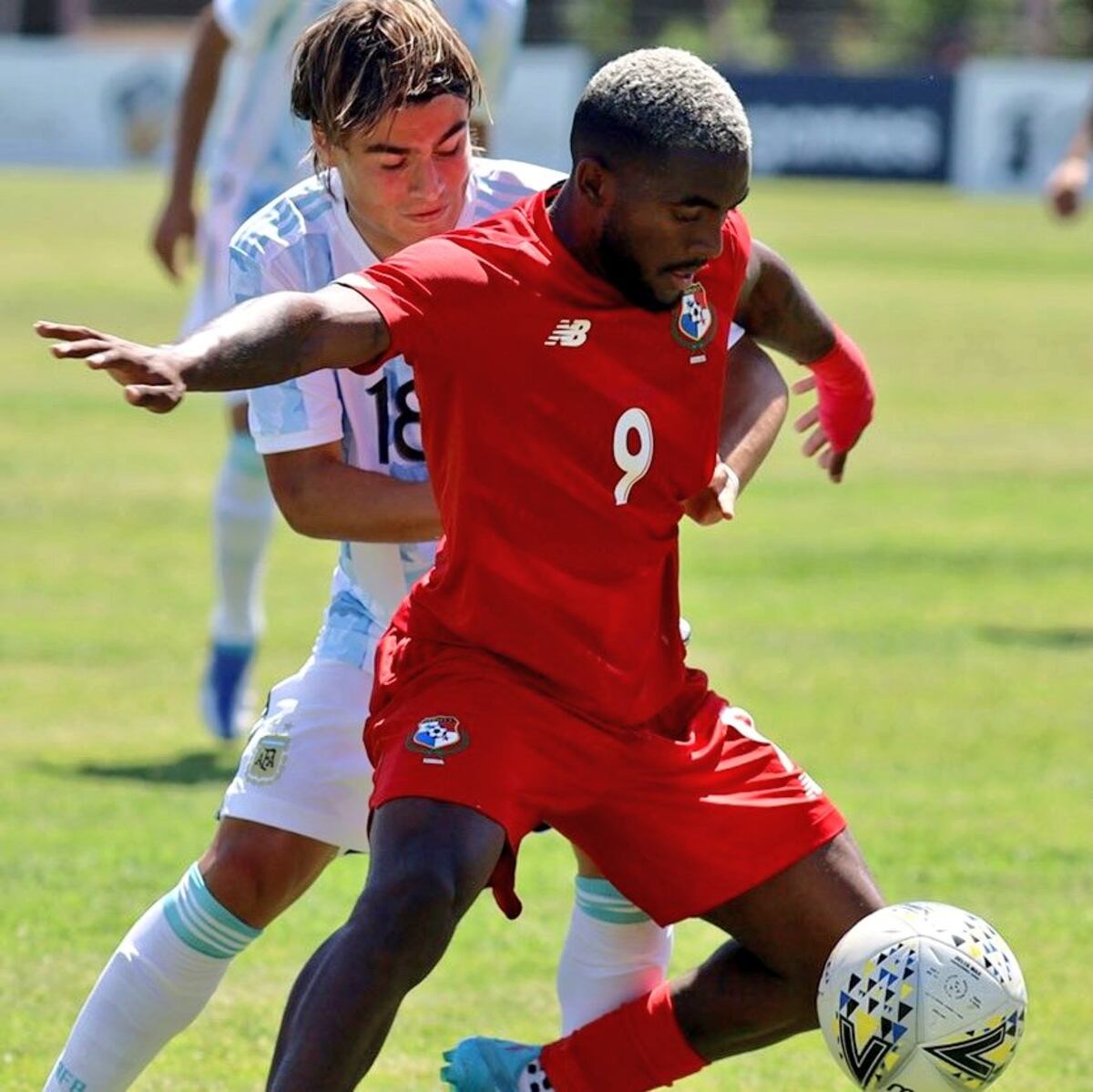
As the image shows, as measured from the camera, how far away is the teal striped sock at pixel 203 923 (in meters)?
4.34

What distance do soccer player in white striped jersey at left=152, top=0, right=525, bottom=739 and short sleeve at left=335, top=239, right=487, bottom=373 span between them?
129 inches

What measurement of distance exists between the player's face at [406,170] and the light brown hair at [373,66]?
0.02 m

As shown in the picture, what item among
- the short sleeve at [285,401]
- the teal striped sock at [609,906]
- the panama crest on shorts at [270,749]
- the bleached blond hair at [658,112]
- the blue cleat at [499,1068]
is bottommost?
the blue cleat at [499,1068]

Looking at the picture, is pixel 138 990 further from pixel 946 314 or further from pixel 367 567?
pixel 946 314

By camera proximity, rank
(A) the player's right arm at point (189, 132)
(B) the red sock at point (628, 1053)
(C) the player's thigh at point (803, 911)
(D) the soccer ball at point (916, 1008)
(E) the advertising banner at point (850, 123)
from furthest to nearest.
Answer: (E) the advertising banner at point (850, 123) < (A) the player's right arm at point (189, 132) < (B) the red sock at point (628, 1053) < (C) the player's thigh at point (803, 911) < (D) the soccer ball at point (916, 1008)

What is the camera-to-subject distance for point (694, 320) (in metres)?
4.08

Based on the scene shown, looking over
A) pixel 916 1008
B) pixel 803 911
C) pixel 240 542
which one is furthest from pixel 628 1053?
pixel 240 542

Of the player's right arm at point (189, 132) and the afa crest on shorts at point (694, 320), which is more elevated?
the afa crest on shorts at point (694, 320)

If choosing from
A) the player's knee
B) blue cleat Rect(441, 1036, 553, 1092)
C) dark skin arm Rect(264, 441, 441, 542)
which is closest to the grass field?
blue cleat Rect(441, 1036, 553, 1092)

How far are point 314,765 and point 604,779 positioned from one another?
569mm

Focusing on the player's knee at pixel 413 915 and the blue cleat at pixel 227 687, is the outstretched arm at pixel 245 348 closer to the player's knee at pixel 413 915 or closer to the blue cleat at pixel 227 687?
the player's knee at pixel 413 915

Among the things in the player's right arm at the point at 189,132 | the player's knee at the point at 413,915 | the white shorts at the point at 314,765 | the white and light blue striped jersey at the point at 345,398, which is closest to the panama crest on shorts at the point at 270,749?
the white shorts at the point at 314,765

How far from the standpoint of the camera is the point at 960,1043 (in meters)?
4.02

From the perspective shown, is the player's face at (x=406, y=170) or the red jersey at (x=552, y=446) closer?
the red jersey at (x=552, y=446)
